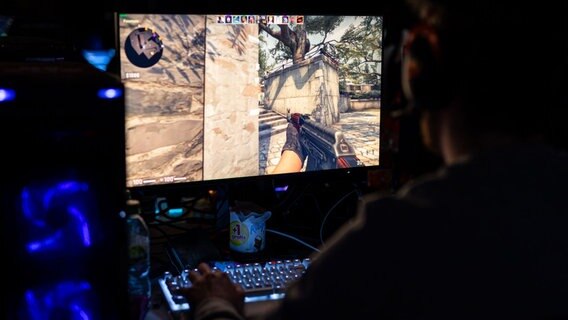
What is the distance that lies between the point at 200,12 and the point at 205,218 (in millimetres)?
510

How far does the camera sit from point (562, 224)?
0.64 metres

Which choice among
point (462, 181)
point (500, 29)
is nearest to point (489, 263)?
Result: point (462, 181)

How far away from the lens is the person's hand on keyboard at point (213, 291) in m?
1.05

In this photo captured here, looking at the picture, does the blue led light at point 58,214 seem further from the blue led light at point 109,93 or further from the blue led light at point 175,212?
the blue led light at point 175,212

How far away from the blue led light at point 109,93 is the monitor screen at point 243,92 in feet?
1.76

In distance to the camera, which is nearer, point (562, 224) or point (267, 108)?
point (562, 224)

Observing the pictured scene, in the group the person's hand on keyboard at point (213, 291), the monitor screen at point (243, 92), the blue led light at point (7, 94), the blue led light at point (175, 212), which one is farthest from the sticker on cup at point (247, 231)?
the blue led light at point (7, 94)

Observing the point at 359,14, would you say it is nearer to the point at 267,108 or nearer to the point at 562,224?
the point at 267,108

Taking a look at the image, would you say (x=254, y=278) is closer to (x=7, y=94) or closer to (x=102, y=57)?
(x=102, y=57)

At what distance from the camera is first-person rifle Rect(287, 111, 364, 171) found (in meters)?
1.54

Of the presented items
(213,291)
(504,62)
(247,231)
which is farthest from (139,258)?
(504,62)

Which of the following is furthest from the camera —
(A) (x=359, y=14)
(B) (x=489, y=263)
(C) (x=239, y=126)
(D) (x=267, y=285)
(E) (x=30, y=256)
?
(A) (x=359, y=14)

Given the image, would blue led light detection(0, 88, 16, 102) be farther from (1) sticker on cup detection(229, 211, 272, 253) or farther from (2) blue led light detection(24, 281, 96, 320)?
(1) sticker on cup detection(229, 211, 272, 253)

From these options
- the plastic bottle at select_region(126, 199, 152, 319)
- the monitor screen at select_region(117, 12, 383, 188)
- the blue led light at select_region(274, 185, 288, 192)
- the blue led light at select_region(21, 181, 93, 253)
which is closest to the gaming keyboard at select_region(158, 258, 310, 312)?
the plastic bottle at select_region(126, 199, 152, 319)
